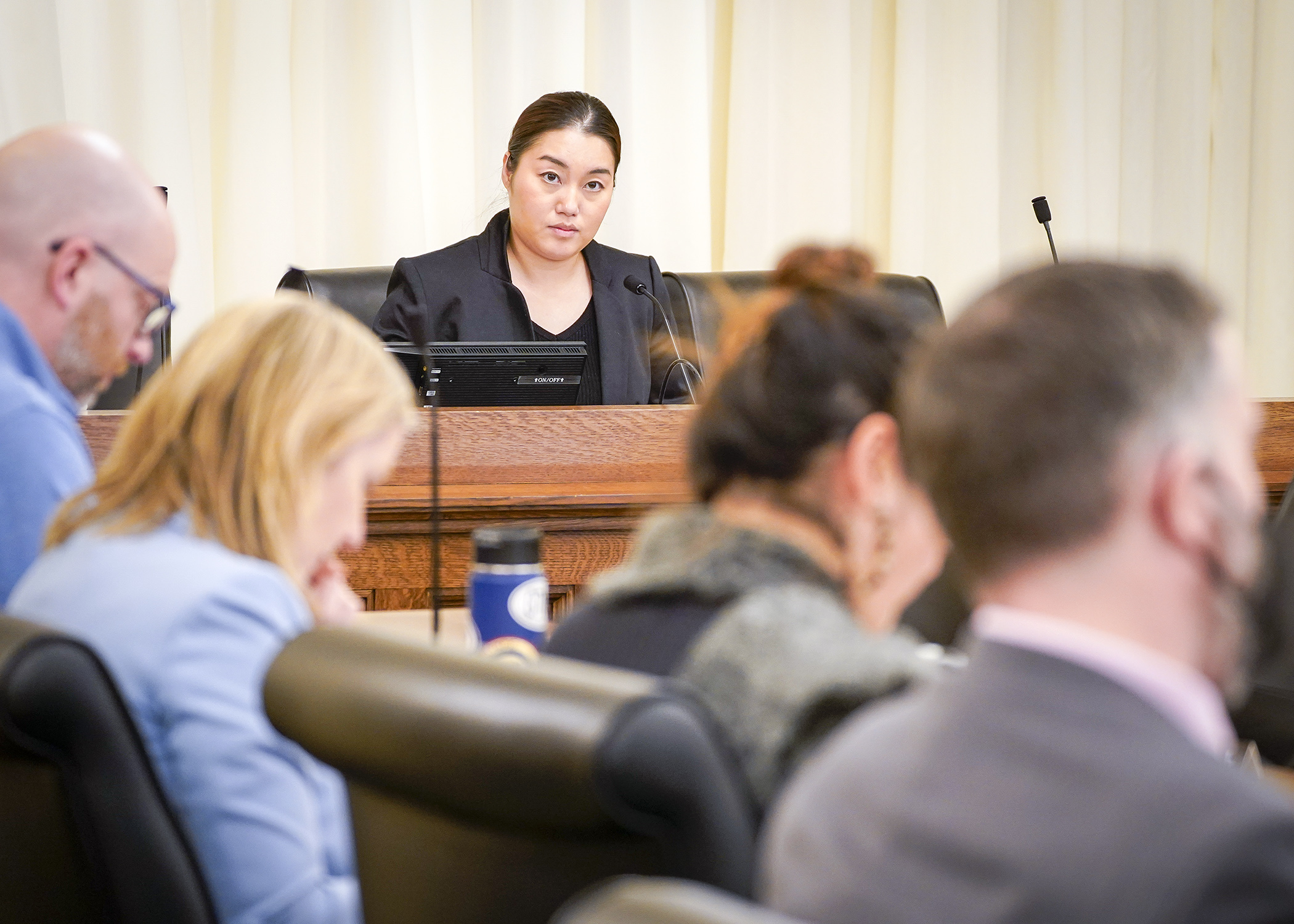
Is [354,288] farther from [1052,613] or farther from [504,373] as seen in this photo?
[1052,613]

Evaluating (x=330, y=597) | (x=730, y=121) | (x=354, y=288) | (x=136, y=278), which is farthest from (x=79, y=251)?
(x=730, y=121)

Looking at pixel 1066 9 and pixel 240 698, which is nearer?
pixel 240 698

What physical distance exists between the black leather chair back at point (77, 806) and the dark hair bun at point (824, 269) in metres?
0.56

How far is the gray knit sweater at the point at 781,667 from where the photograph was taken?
78cm

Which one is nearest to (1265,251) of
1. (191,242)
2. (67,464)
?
(191,242)

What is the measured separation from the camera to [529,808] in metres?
0.69

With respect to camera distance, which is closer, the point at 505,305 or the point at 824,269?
the point at 824,269

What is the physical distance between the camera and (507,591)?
4.29 feet

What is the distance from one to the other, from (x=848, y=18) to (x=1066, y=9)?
73cm

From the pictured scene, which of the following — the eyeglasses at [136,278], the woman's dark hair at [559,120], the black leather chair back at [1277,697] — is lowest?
the black leather chair back at [1277,697]

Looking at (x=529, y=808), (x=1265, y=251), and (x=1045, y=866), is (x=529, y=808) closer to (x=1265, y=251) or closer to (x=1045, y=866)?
(x=1045, y=866)

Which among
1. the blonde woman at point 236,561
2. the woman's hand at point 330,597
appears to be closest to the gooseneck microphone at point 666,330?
the woman's hand at point 330,597

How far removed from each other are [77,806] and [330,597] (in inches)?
20.1

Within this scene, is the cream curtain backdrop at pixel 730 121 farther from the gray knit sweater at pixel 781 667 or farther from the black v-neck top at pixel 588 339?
the gray knit sweater at pixel 781 667
